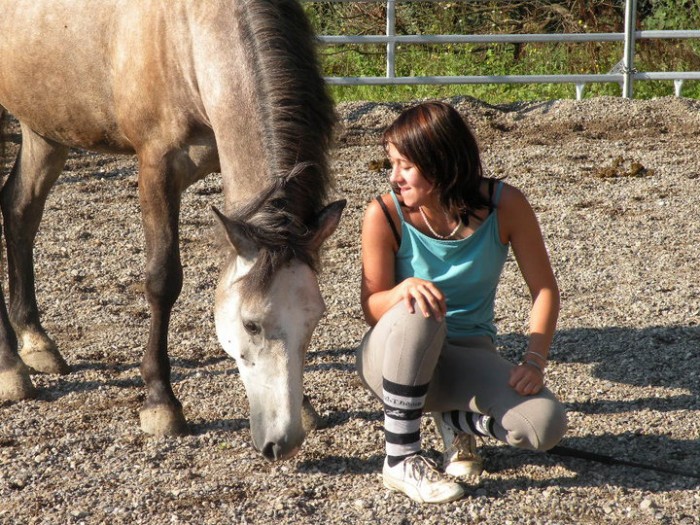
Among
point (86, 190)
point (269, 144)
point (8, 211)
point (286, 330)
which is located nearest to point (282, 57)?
point (269, 144)

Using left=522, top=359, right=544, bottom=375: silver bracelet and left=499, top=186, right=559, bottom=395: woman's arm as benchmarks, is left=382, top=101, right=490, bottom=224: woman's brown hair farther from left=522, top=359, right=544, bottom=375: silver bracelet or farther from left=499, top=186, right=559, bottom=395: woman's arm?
left=522, top=359, right=544, bottom=375: silver bracelet

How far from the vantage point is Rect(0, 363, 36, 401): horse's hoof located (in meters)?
3.95

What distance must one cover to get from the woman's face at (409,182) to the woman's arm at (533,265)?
0.25 m

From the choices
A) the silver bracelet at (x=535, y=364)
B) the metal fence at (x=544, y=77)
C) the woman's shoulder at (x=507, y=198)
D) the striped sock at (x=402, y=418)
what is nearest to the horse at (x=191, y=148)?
the striped sock at (x=402, y=418)

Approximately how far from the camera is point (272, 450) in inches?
110

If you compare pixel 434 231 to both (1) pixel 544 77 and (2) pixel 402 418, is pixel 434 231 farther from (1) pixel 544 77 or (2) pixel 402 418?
(1) pixel 544 77

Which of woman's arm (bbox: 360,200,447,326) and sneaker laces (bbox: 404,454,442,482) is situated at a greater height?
woman's arm (bbox: 360,200,447,326)

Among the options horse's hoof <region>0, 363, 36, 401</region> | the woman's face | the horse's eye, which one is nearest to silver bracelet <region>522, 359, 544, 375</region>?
the woman's face

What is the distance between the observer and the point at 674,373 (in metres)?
3.94

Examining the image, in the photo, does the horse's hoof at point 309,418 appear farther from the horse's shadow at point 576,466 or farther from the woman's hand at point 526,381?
the woman's hand at point 526,381

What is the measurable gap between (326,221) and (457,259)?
0.44 meters

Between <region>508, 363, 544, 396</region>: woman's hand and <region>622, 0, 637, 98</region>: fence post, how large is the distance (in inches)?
276

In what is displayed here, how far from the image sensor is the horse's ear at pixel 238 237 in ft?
9.01

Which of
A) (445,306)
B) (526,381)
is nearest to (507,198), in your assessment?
(445,306)
